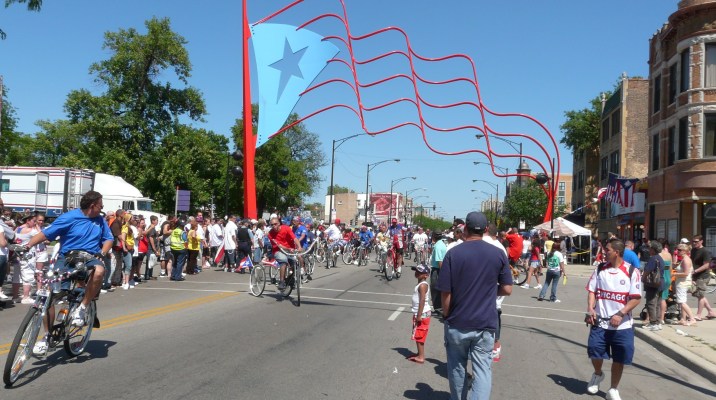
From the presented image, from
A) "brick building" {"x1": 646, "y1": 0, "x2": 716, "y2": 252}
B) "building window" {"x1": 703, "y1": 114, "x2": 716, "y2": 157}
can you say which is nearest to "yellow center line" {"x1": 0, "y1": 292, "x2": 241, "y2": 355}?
"brick building" {"x1": 646, "y1": 0, "x2": 716, "y2": 252}

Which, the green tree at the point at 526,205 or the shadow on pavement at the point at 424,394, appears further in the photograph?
the green tree at the point at 526,205

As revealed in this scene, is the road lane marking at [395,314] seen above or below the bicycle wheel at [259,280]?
below

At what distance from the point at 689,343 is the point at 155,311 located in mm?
9275

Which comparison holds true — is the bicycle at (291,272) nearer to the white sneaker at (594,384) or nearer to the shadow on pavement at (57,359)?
the shadow on pavement at (57,359)

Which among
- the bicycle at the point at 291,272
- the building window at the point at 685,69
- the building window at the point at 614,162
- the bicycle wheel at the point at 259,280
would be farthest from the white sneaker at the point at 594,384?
the building window at the point at 614,162

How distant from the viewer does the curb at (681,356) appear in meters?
9.18

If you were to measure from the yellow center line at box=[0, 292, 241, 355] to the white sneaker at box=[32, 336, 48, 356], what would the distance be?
52.2 inches

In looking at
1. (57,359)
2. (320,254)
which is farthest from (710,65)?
(57,359)

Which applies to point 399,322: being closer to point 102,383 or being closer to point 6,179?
point 102,383

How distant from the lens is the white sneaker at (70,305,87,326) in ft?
24.8

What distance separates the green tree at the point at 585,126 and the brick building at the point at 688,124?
91.8ft

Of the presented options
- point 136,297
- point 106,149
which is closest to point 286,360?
point 136,297

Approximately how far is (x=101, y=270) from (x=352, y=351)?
349cm

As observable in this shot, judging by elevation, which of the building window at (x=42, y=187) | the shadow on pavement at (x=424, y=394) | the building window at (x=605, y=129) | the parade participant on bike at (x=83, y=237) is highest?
the building window at (x=605, y=129)
